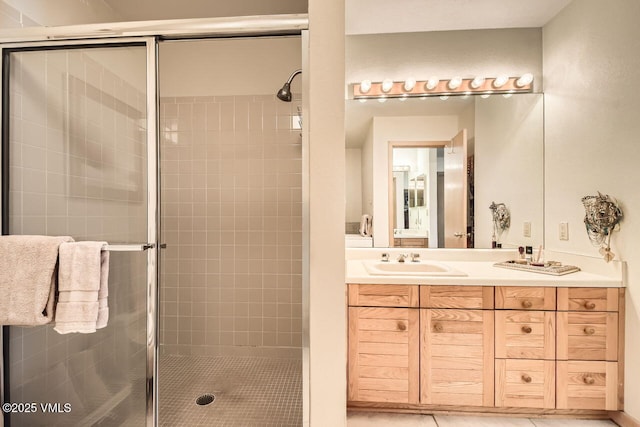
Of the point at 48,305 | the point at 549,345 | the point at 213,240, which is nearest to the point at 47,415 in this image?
the point at 48,305

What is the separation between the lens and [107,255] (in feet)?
3.97

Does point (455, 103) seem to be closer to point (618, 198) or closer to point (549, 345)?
point (618, 198)

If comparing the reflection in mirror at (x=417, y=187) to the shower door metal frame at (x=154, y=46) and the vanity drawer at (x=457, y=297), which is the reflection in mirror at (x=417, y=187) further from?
the shower door metal frame at (x=154, y=46)

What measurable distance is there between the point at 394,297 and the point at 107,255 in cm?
139

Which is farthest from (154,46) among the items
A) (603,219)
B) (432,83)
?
(603,219)

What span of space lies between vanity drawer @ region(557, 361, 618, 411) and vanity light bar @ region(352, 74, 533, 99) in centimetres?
173

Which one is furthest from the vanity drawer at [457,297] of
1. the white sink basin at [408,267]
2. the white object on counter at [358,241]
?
the white object on counter at [358,241]

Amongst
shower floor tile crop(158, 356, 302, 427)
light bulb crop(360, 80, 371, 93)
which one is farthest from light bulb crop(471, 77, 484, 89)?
shower floor tile crop(158, 356, 302, 427)

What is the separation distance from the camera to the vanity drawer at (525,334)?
1.54 m

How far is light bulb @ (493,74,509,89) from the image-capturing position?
2.03 meters

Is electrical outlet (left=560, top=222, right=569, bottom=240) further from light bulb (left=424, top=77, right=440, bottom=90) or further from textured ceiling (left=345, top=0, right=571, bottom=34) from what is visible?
textured ceiling (left=345, top=0, right=571, bottom=34)

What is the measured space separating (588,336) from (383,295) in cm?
107

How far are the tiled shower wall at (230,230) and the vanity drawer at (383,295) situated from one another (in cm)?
64

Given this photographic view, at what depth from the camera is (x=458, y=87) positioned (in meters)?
2.03
